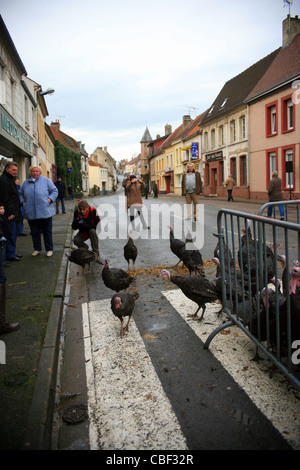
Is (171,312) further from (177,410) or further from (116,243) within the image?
(116,243)

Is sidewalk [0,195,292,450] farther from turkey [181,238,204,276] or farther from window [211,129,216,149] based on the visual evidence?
window [211,129,216,149]

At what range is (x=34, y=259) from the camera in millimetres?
8008

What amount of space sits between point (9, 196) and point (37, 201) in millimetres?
575

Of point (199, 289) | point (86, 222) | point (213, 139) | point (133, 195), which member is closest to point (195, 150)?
point (213, 139)

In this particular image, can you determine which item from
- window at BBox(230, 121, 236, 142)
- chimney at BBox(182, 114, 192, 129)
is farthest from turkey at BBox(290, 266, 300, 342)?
chimney at BBox(182, 114, 192, 129)

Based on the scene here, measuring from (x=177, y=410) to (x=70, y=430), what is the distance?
812 millimetres

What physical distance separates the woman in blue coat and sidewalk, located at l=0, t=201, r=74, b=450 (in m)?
1.47

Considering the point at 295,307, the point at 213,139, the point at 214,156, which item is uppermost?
the point at 213,139

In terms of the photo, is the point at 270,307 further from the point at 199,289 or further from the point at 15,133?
the point at 15,133

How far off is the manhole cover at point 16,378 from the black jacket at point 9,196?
486 centimetres

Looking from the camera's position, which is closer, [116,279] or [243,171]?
[116,279]

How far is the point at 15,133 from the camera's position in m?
14.6

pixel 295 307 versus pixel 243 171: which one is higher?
pixel 243 171
